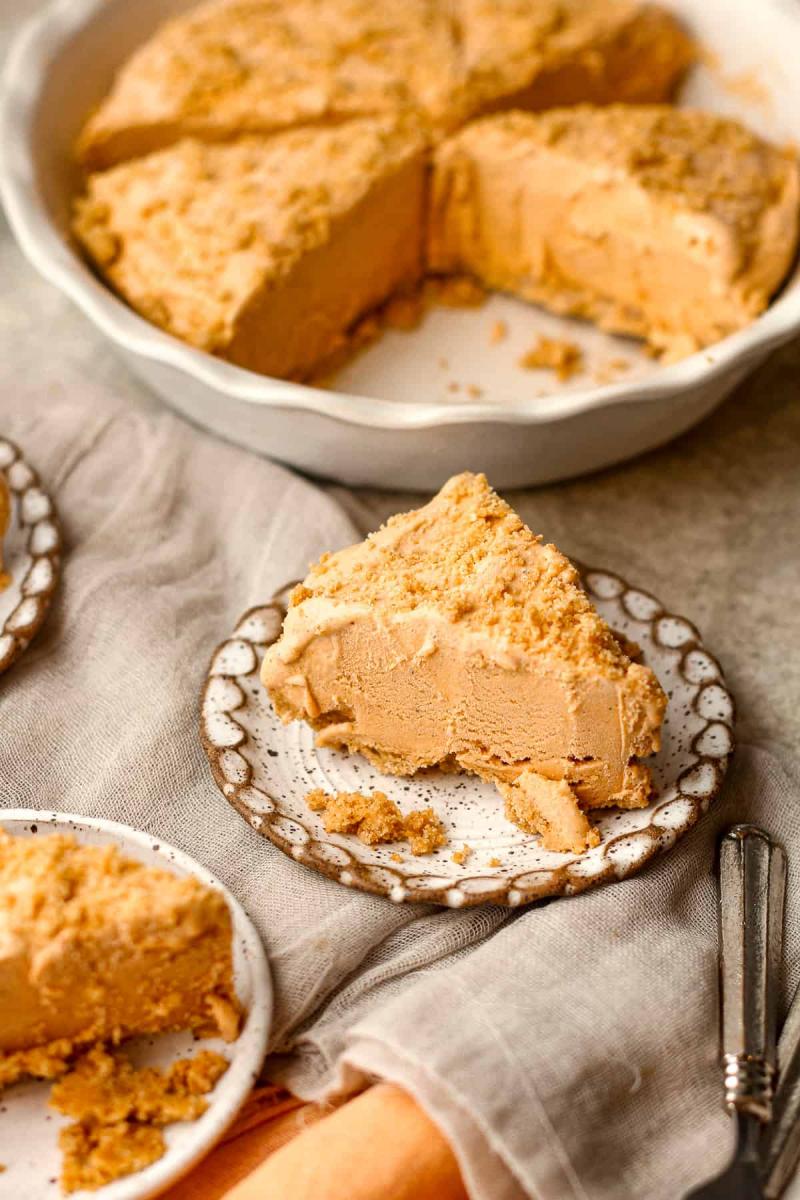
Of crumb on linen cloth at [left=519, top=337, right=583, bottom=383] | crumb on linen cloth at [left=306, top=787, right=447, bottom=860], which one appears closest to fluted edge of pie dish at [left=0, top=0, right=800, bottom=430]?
crumb on linen cloth at [left=519, top=337, right=583, bottom=383]

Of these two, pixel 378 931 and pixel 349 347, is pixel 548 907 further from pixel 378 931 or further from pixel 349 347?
pixel 349 347

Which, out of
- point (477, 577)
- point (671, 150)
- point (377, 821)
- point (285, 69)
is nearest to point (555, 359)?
point (671, 150)

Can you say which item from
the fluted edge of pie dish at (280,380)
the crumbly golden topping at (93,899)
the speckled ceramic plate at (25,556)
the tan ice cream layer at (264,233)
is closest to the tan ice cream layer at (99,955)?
the crumbly golden topping at (93,899)

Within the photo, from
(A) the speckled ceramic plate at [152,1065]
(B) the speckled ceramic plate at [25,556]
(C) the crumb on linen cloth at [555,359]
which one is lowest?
(C) the crumb on linen cloth at [555,359]

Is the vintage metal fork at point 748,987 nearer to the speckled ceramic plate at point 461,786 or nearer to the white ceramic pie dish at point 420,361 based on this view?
the speckled ceramic plate at point 461,786

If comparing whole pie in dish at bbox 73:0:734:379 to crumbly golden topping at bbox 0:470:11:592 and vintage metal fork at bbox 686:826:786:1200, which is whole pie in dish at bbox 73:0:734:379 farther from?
vintage metal fork at bbox 686:826:786:1200

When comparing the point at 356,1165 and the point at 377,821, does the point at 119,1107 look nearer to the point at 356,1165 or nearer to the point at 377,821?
the point at 356,1165
